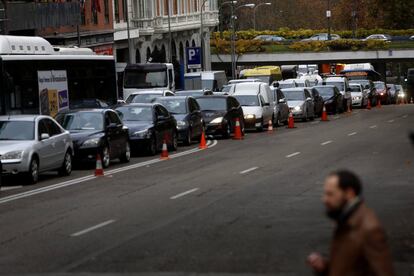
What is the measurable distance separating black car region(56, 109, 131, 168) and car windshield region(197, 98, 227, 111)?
35.7ft

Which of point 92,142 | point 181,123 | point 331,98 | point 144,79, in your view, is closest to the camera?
point 92,142

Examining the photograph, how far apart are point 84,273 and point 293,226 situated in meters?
4.22

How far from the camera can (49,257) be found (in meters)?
14.0

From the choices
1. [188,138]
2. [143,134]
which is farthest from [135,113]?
Result: [188,138]

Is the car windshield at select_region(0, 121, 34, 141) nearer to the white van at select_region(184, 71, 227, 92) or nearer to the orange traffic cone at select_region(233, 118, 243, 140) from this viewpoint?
the orange traffic cone at select_region(233, 118, 243, 140)

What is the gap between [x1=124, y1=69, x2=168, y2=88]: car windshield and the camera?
54625 mm

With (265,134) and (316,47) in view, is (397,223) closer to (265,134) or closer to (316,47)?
(265,134)

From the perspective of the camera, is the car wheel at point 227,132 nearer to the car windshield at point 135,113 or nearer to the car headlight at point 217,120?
the car headlight at point 217,120

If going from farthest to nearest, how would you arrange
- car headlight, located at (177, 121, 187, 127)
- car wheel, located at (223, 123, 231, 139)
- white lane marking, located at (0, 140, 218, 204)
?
car wheel, located at (223, 123, 231, 139), car headlight, located at (177, 121, 187, 127), white lane marking, located at (0, 140, 218, 204)

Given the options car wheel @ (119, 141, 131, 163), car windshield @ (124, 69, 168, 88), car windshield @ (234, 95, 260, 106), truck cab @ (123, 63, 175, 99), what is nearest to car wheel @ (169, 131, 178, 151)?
car wheel @ (119, 141, 131, 163)

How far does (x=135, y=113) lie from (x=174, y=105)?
4.50 m

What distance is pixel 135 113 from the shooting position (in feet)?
112

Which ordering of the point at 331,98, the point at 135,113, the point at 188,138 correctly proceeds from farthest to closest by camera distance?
the point at 331,98, the point at 188,138, the point at 135,113

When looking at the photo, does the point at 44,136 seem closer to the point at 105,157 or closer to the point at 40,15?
the point at 105,157
